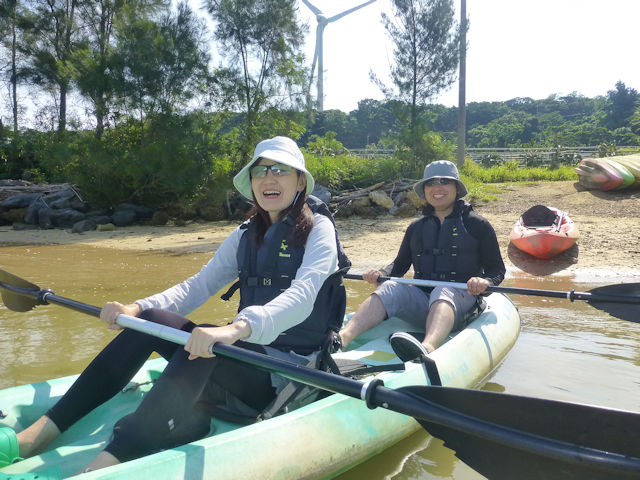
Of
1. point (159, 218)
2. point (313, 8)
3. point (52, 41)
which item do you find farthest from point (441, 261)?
point (313, 8)

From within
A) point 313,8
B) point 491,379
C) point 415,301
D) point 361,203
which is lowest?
point 491,379

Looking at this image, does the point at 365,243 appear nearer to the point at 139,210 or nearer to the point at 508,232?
the point at 508,232

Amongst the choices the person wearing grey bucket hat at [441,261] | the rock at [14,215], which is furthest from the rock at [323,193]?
the person wearing grey bucket hat at [441,261]

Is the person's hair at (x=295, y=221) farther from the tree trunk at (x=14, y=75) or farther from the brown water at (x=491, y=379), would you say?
the tree trunk at (x=14, y=75)

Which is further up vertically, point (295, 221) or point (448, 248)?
point (295, 221)

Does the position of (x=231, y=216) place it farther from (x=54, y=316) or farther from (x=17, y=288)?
(x=17, y=288)

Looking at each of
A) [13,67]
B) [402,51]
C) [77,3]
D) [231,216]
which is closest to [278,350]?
[231,216]

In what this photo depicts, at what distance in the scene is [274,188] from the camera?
2.49 metres

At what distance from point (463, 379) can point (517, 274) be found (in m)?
Result: 4.30

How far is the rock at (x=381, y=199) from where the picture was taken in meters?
11.3

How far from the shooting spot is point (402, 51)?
513 inches

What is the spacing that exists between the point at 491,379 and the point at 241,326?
2.41m

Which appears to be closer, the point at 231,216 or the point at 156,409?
the point at 156,409

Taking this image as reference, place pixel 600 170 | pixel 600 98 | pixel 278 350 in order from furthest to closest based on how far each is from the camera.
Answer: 1. pixel 600 98
2. pixel 600 170
3. pixel 278 350
